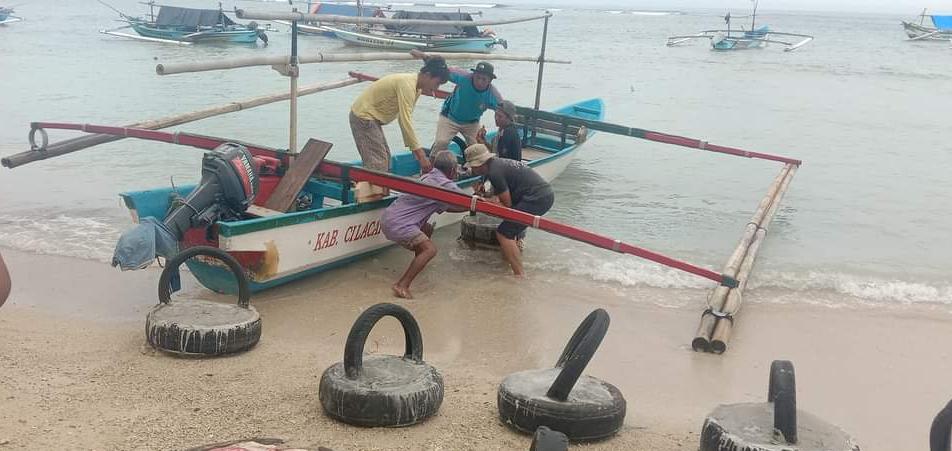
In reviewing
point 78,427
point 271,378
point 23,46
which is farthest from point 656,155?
point 23,46

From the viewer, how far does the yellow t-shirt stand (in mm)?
7492

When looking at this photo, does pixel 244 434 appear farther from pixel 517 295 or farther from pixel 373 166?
pixel 373 166

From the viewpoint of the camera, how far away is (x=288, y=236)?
6.48 m

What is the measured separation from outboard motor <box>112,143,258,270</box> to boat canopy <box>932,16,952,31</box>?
6619cm

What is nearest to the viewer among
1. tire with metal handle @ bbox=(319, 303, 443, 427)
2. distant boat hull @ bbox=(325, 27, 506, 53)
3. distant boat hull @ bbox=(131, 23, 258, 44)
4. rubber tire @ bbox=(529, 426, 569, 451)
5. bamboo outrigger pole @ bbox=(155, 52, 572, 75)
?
rubber tire @ bbox=(529, 426, 569, 451)

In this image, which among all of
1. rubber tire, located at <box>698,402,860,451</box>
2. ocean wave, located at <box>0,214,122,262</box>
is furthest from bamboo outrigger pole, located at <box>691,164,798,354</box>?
ocean wave, located at <box>0,214,122,262</box>

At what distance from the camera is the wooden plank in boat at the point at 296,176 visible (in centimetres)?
692

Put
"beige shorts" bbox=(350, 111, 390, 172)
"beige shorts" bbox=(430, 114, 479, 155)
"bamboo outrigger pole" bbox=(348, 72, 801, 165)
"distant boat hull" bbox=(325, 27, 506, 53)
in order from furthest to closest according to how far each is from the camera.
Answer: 1. "distant boat hull" bbox=(325, 27, 506, 53)
2. "bamboo outrigger pole" bbox=(348, 72, 801, 165)
3. "beige shorts" bbox=(430, 114, 479, 155)
4. "beige shorts" bbox=(350, 111, 390, 172)

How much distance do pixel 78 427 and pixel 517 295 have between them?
13.4ft

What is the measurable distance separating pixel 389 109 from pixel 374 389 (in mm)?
4173

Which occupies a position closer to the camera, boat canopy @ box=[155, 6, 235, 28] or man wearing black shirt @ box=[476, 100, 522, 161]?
man wearing black shirt @ box=[476, 100, 522, 161]

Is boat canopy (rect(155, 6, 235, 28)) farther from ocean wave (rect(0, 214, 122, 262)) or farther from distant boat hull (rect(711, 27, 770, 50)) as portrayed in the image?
ocean wave (rect(0, 214, 122, 262))

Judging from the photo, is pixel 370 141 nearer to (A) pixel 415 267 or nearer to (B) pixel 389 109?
(B) pixel 389 109

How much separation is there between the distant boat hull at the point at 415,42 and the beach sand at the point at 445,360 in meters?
26.5
